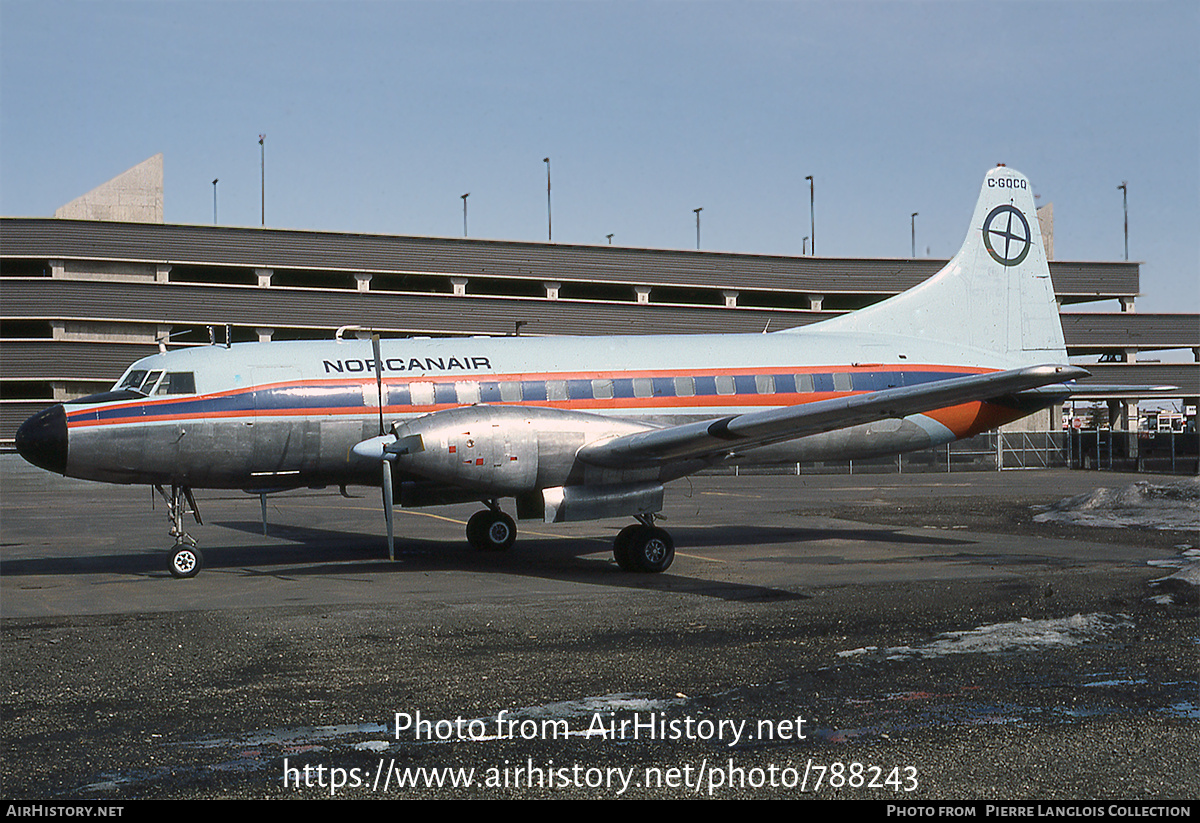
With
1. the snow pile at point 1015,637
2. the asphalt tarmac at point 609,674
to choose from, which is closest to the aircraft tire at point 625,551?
the asphalt tarmac at point 609,674

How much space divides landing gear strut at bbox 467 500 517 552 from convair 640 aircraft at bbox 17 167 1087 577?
0.14 feet

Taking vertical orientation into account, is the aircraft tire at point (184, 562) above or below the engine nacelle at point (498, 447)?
below

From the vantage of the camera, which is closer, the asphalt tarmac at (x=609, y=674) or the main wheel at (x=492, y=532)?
the asphalt tarmac at (x=609, y=674)

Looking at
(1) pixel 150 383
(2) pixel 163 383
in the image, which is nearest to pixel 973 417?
(2) pixel 163 383

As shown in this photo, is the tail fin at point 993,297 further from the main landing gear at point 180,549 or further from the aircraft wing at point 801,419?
the main landing gear at point 180,549

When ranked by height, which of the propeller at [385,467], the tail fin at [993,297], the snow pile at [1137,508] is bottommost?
the snow pile at [1137,508]

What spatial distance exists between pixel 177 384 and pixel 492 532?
639cm

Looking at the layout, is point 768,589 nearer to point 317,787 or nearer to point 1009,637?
point 1009,637

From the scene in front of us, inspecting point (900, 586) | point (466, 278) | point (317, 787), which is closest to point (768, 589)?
point (900, 586)

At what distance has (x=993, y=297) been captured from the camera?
73.9ft

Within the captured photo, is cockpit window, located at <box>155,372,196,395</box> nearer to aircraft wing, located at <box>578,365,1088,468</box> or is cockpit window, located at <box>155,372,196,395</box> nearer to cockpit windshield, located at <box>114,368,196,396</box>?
cockpit windshield, located at <box>114,368,196,396</box>

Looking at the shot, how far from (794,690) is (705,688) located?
76 cm

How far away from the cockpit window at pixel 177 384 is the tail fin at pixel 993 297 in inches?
496

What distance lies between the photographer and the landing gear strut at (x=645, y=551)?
1684 cm
